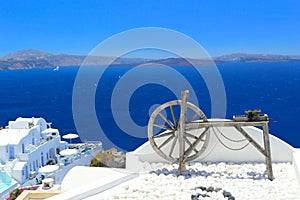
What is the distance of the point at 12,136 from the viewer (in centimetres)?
2258

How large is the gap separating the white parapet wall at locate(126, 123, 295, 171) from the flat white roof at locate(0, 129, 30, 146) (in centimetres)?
1637

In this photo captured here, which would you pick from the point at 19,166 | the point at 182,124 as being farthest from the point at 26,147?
the point at 182,124

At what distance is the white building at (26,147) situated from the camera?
2070 centimetres

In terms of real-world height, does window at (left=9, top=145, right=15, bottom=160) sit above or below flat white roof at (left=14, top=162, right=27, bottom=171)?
above

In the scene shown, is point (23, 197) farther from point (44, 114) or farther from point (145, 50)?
point (44, 114)

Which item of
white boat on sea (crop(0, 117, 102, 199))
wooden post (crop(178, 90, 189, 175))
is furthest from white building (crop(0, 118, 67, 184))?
wooden post (crop(178, 90, 189, 175))

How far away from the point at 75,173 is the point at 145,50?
8.95ft

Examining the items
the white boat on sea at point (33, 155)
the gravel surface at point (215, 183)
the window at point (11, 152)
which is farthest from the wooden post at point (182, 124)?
the window at point (11, 152)

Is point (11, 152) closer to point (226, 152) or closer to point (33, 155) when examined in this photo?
point (33, 155)

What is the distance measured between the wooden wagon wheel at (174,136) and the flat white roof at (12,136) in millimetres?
16750

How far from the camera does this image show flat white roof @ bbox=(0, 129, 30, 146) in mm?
21688

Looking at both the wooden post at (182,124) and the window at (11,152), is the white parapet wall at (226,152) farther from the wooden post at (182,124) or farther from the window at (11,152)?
the window at (11,152)

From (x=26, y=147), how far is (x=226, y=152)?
17.6 metres

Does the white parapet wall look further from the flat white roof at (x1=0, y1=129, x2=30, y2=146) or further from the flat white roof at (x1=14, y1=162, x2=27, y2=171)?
the flat white roof at (x1=0, y1=129, x2=30, y2=146)
